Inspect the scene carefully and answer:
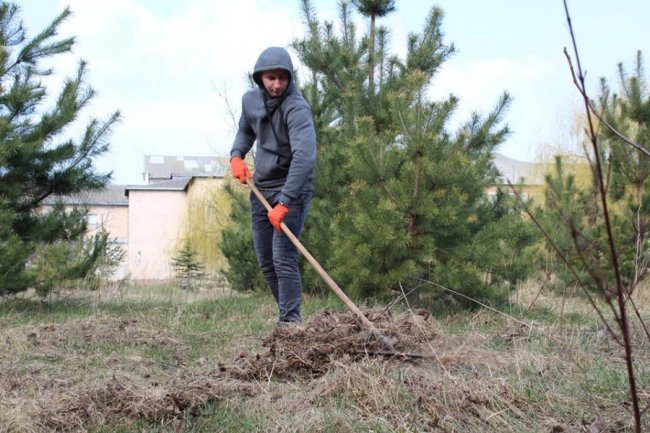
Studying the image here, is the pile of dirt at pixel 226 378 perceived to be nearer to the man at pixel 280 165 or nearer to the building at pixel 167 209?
the man at pixel 280 165

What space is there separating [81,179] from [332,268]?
289 cm

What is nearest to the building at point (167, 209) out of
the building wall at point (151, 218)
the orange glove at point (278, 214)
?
the building wall at point (151, 218)

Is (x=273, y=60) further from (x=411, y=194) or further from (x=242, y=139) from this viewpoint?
(x=411, y=194)

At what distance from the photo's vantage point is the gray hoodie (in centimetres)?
465

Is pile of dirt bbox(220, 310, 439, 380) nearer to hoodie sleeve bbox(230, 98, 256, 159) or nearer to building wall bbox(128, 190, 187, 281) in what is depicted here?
hoodie sleeve bbox(230, 98, 256, 159)

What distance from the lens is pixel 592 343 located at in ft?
14.0

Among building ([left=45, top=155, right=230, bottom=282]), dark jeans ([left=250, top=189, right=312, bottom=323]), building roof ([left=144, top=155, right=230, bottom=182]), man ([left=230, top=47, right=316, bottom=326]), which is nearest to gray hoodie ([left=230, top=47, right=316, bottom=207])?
man ([left=230, top=47, right=316, bottom=326])

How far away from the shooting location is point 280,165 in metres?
4.91

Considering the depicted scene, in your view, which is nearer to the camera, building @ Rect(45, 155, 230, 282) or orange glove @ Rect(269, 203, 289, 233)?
orange glove @ Rect(269, 203, 289, 233)

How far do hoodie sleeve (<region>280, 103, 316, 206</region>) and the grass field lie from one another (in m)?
0.90

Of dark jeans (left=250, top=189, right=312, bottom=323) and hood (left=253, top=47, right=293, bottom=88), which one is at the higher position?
hood (left=253, top=47, right=293, bottom=88)

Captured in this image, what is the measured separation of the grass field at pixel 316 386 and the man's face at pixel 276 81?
1.54 meters

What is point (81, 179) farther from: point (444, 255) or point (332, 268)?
point (444, 255)

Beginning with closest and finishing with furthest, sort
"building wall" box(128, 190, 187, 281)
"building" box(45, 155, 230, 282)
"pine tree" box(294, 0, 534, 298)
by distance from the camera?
"pine tree" box(294, 0, 534, 298), "building" box(45, 155, 230, 282), "building wall" box(128, 190, 187, 281)
